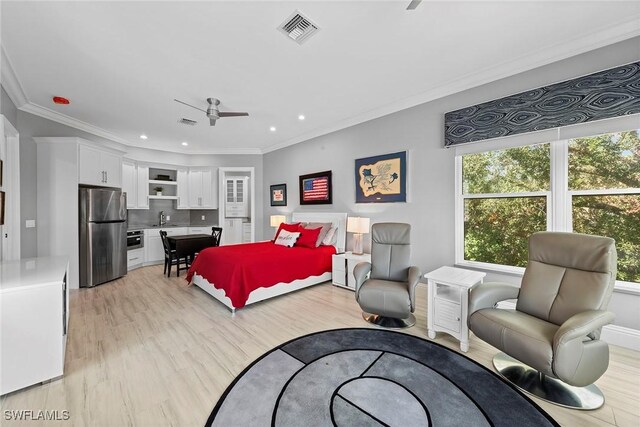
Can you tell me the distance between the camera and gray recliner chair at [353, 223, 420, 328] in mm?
2590

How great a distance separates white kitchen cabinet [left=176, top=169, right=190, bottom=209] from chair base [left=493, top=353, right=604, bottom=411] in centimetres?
667

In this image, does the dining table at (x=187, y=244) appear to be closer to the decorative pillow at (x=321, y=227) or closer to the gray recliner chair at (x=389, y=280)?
the decorative pillow at (x=321, y=227)

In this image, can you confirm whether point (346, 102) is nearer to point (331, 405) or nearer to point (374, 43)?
point (374, 43)

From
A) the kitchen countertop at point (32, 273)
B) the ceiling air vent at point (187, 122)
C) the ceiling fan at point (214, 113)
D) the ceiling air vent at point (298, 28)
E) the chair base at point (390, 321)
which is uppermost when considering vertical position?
the ceiling air vent at point (298, 28)

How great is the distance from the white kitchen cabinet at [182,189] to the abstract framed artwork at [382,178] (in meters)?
4.51

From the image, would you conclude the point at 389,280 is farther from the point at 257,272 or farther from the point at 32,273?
the point at 32,273

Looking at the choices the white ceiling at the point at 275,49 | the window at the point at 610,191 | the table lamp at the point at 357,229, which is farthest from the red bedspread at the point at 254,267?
the window at the point at 610,191

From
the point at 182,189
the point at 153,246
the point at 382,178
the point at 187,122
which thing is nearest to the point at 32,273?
the point at 187,122

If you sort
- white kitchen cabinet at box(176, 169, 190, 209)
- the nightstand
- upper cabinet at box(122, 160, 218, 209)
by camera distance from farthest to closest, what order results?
white kitchen cabinet at box(176, 169, 190, 209), upper cabinet at box(122, 160, 218, 209), the nightstand

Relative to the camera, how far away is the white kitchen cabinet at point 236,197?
22.5 feet

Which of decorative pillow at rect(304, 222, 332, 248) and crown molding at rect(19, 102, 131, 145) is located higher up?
crown molding at rect(19, 102, 131, 145)

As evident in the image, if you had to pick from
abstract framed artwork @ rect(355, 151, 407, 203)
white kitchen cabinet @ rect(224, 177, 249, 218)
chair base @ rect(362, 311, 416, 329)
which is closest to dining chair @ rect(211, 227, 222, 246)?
white kitchen cabinet @ rect(224, 177, 249, 218)

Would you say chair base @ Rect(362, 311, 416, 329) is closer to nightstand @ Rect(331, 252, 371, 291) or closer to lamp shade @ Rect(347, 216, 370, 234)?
nightstand @ Rect(331, 252, 371, 291)

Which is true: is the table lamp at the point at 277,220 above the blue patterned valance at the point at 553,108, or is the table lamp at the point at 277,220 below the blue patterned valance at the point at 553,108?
below
